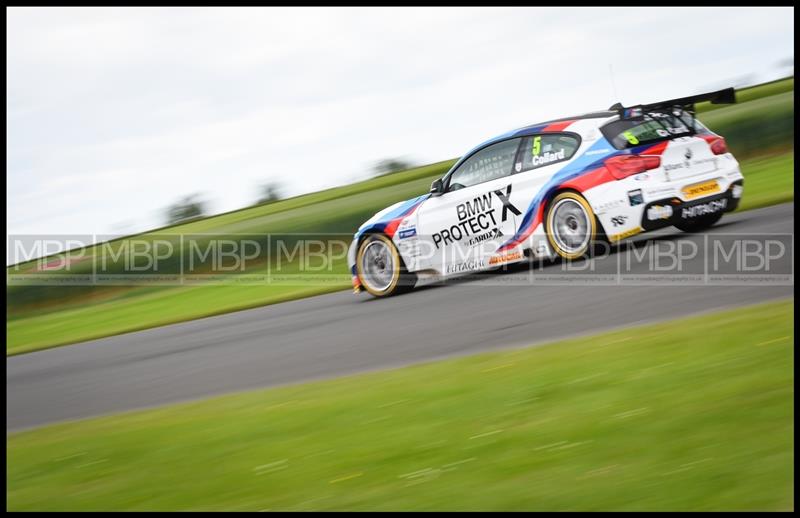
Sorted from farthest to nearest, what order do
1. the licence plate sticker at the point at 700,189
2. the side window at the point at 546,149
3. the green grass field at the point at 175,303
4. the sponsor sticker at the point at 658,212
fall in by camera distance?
the green grass field at the point at 175,303 < the side window at the point at 546,149 < the licence plate sticker at the point at 700,189 < the sponsor sticker at the point at 658,212

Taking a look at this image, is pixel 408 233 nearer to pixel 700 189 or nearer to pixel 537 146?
pixel 537 146

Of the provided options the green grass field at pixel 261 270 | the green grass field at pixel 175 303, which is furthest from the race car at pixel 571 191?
the green grass field at pixel 261 270

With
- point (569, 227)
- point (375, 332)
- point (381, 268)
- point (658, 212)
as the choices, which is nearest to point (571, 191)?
point (569, 227)

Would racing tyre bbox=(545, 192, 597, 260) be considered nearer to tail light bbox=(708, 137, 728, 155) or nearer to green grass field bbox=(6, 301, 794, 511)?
tail light bbox=(708, 137, 728, 155)

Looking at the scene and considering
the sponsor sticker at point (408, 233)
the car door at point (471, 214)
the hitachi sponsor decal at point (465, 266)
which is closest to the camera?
the car door at point (471, 214)

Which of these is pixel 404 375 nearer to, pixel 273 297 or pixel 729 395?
pixel 729 395

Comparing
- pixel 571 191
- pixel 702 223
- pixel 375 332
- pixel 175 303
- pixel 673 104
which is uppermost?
pixel 673 104

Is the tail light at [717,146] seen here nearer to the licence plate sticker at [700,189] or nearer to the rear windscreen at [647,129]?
the rear windscreen at [647,129]

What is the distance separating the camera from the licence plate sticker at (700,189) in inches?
367

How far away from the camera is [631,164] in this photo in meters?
9.26

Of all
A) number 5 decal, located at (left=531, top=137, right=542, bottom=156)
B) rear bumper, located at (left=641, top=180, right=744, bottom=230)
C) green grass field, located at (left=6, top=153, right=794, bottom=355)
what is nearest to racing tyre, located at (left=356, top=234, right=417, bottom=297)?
number 5 decal, located at (left=531, top=137, right=542, bottom=156)

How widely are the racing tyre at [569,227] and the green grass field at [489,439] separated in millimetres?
2981

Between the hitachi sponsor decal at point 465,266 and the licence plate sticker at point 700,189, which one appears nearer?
the licence plate sticker at point 700,189

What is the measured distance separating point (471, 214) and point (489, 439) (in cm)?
561
